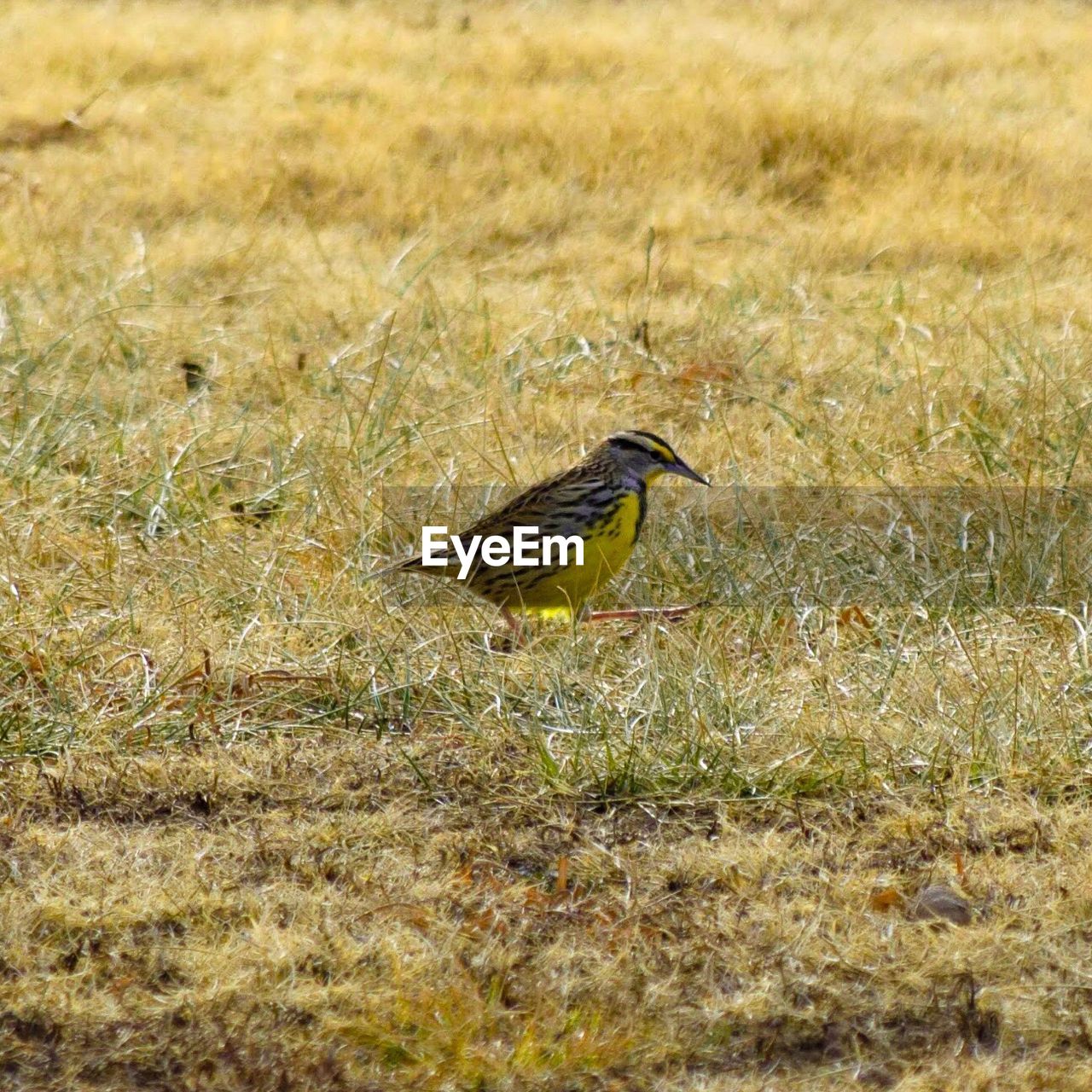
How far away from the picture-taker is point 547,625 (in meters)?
5.62

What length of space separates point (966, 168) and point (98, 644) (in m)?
6.39

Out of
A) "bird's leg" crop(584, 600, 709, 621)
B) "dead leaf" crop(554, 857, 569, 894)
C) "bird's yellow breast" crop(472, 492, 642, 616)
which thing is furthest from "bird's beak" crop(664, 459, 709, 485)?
"dead leaf" crop(554, 857, 569, 894)

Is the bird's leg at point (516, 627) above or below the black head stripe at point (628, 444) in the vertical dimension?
below

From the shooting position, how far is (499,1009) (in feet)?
11.4

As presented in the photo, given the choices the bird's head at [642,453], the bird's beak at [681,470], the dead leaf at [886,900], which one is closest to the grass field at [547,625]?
the dead leaf at [886,900]

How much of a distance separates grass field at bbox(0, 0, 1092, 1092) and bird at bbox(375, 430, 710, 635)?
17 cm

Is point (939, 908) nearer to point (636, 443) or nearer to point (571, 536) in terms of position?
point (571, 536)

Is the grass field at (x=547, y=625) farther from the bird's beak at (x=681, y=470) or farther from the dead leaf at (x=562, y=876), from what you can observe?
the bird's beak at (x=681, y=470)

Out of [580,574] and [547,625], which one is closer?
[580,574]

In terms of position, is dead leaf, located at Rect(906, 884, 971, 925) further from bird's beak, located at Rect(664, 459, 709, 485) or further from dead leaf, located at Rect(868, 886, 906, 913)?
bird's beak, located at Rect(664, 459, 709, 485)

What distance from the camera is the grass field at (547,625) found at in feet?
11.7

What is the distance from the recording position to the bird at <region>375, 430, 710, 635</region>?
535 cm

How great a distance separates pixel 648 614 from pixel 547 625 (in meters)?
0.31

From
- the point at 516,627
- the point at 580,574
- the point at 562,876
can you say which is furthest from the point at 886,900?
the point at 516,627
